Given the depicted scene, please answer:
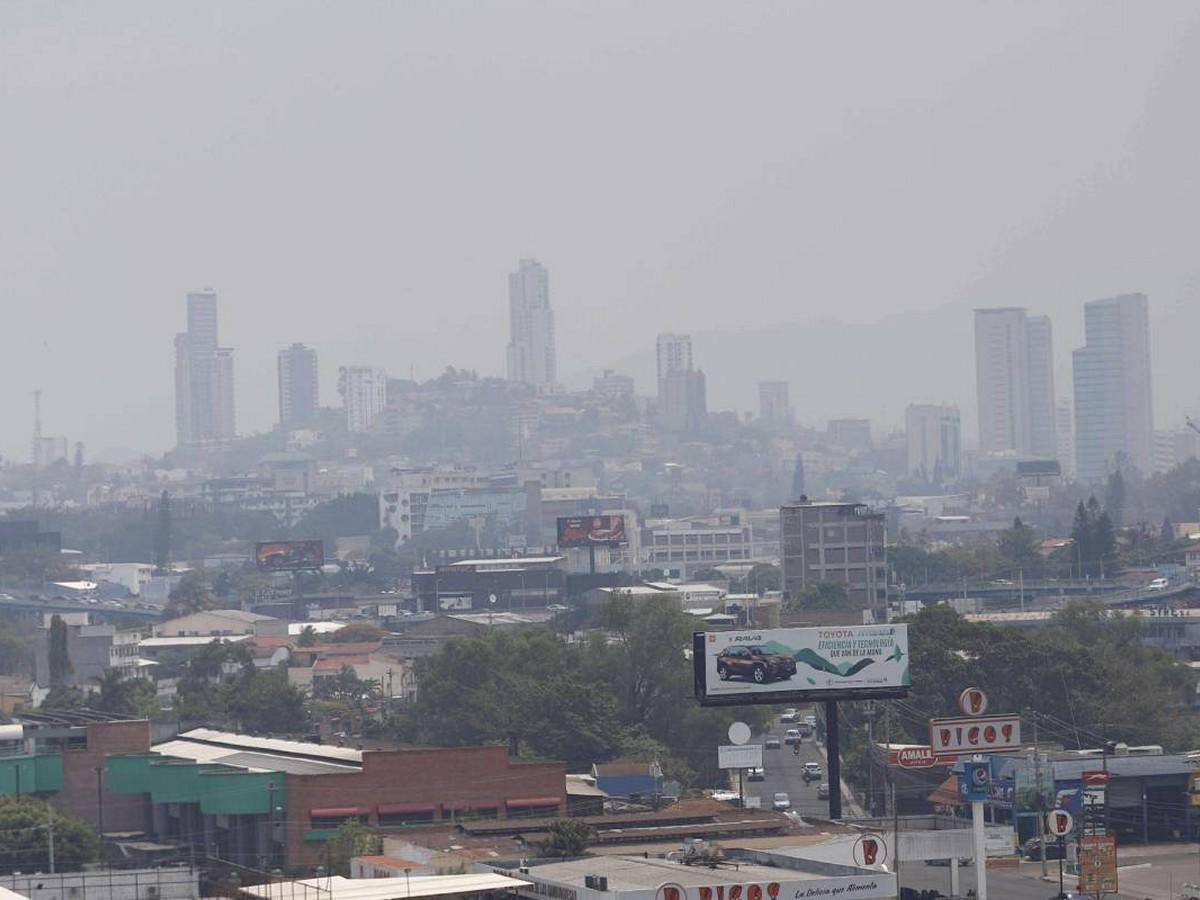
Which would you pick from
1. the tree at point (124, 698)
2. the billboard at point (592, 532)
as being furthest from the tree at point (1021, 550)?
the tree at point (124, 698)

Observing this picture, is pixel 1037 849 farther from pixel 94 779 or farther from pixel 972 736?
pixel 94 779

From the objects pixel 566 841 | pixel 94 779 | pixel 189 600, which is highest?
pixel 189 600

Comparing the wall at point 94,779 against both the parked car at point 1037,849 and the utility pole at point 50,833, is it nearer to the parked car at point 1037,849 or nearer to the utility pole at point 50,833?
the utility pole at point 50,833

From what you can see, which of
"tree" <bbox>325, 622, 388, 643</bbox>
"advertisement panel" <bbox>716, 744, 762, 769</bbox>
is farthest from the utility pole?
"tree" <bbox>325, 622, 388, 643</bbox>

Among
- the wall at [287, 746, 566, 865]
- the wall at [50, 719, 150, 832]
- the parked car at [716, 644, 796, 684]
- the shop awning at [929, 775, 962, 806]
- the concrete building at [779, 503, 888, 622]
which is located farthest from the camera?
the concrete building at [779, 503, 888, 622]

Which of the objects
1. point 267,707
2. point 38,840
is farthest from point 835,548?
point 38,840

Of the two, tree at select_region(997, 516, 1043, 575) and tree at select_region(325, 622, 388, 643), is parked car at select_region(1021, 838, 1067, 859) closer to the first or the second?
tree at select_region(325, 622, 388, 643)

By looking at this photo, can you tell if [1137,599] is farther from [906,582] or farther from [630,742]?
[630,742]

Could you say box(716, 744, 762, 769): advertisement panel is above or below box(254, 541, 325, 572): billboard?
below
